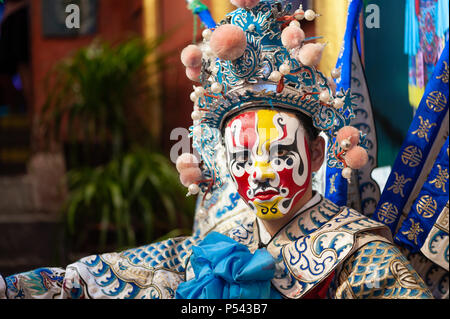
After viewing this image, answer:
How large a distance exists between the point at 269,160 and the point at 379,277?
0.89ft

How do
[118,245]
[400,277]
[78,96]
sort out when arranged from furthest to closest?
1. [78,96]
2. [118,245]
3. [400,277]

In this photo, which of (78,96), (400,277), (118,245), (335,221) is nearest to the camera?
(400,277)

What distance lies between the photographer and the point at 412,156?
41.9 inches

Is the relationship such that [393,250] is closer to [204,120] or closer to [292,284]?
[292,284]

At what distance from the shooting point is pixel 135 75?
114 inches

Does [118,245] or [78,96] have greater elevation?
[78,96]

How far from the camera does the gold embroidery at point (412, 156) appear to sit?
1.06 meters

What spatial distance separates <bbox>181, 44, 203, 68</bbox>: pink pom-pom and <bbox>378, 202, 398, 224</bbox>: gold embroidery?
1.53ft

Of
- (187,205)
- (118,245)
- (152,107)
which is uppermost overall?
(152,107)

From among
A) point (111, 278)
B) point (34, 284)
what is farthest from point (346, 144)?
point (34, 284)

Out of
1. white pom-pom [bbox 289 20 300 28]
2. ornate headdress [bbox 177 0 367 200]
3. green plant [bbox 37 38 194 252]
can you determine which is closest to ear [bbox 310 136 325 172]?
ornate headdress [bbox 177 0 367 200]

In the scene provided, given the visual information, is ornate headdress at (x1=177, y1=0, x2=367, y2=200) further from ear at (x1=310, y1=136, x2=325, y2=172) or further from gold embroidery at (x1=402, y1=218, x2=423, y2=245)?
gold embroidery at (x1=402, y1=218, x2=423, y2=245)

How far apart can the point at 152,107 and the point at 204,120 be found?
189cm
